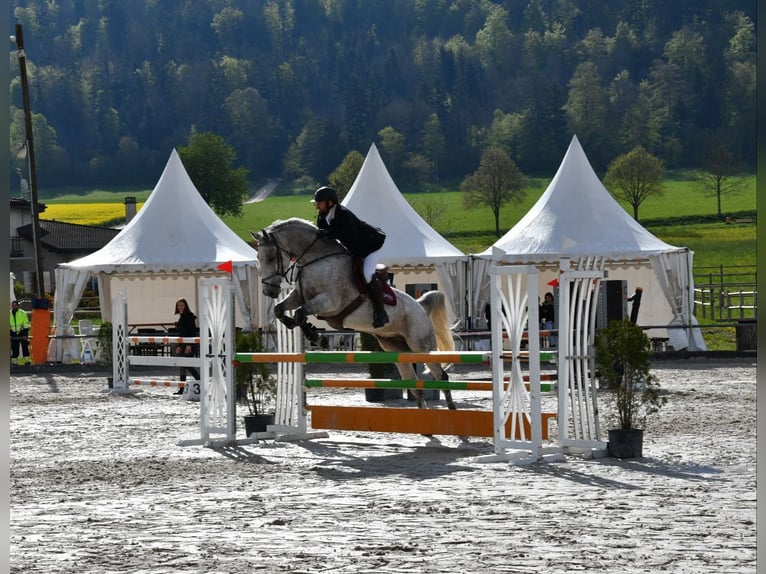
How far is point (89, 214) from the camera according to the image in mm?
83062

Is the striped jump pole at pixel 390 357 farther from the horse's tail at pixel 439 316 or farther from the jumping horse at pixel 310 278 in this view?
the horse's tail at pixel 439 316

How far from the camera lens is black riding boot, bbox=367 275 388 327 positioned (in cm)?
1017

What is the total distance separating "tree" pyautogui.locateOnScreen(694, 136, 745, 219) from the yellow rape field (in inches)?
1498

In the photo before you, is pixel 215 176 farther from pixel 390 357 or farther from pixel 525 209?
pixel 390 357

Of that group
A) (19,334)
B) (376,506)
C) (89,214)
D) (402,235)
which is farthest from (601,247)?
(89,214)

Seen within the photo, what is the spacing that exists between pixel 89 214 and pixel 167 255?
197ft

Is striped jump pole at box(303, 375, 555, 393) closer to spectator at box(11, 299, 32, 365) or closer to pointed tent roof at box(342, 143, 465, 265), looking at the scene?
pointed tent roof at box(342, 143, 465, 265)

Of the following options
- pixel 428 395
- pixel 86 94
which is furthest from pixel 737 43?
pixel 428 395

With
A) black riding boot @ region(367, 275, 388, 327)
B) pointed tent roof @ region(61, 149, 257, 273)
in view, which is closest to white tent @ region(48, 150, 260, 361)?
pointed tent roof @ region(61, 149, 257, 273)

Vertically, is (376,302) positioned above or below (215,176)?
below

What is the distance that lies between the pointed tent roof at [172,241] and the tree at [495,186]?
1940 inches

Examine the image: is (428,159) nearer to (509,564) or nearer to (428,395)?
(428,395)

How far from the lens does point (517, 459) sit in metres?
8.68

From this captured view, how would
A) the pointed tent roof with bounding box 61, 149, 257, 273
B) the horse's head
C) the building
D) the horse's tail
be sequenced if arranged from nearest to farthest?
the horse's head
the horse's tail
the pointed tent roof with bounding box 61, 149, 257, 273
the building
